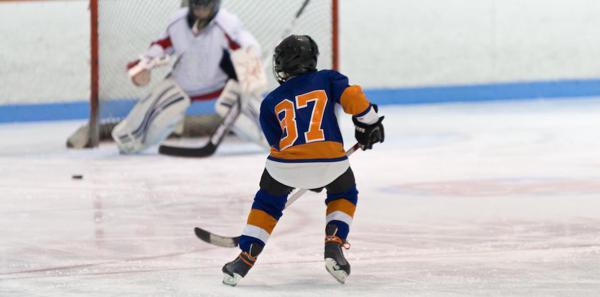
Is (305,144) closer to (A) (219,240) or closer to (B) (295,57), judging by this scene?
(B) (295,57)

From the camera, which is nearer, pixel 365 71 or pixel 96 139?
pixel 96 139

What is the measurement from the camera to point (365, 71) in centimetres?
1131

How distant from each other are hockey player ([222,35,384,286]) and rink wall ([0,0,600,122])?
6.28 metres

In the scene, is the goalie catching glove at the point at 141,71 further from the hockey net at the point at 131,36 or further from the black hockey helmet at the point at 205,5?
the hockey net at the point at 131,36

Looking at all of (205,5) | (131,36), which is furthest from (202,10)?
(131,36)

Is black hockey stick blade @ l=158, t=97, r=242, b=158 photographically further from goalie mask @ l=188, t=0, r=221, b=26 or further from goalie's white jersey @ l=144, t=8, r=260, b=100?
goalie mask @ l=188, t=0, r=221, b=26

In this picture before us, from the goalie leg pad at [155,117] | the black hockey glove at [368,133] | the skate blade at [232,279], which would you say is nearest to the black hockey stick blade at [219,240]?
the skate blade at [232,279]

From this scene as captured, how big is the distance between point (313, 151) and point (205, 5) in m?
4.02

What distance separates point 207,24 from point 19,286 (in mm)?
4114

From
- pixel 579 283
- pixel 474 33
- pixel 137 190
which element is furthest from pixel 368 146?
pixel 474 33

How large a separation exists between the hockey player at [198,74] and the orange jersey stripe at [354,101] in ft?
13.1

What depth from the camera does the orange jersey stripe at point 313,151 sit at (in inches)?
164

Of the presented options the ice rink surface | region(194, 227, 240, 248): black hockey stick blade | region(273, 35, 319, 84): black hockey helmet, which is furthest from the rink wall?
region(273, 35, 319, 84): black hockey helmet

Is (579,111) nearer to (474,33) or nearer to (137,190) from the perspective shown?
(474,33)
